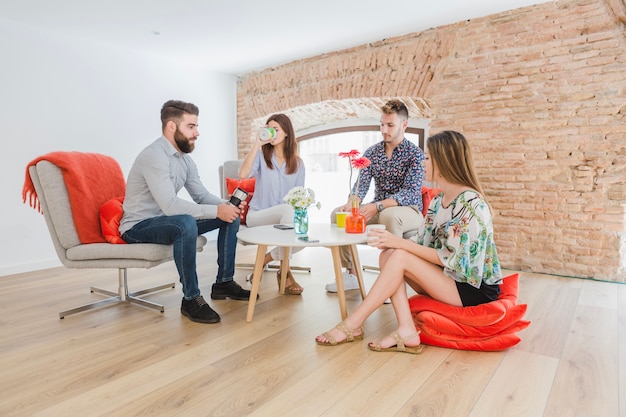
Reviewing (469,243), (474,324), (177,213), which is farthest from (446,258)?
(177,213)

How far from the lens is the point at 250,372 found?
1674mm

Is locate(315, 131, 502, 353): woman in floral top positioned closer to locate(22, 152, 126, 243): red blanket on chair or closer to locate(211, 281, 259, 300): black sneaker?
locate(211, 281, 259, 300): black sneaker

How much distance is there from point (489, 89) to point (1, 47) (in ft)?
14.0

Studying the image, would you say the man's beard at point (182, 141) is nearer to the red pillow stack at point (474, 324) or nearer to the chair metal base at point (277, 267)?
the chair metal base at point (277, 267)

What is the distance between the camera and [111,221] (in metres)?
2.38

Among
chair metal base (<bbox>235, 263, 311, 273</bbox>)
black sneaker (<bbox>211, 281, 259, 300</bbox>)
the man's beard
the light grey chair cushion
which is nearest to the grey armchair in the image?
the light grey chair cushion

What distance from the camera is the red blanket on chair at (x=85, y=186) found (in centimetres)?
229

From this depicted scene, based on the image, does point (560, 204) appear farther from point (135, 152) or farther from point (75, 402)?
point (135, 152)

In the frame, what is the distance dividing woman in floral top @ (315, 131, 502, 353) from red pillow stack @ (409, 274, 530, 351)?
5cm

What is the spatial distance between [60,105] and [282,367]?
3.63 metres

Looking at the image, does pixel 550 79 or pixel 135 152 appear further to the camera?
pixel 135 152

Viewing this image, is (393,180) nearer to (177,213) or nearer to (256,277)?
(256,277)

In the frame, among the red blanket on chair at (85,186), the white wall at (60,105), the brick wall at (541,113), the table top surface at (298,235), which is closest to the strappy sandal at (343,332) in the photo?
the table top surface at (298,235)

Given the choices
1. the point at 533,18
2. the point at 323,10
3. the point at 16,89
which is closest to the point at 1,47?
the point at 16,89
